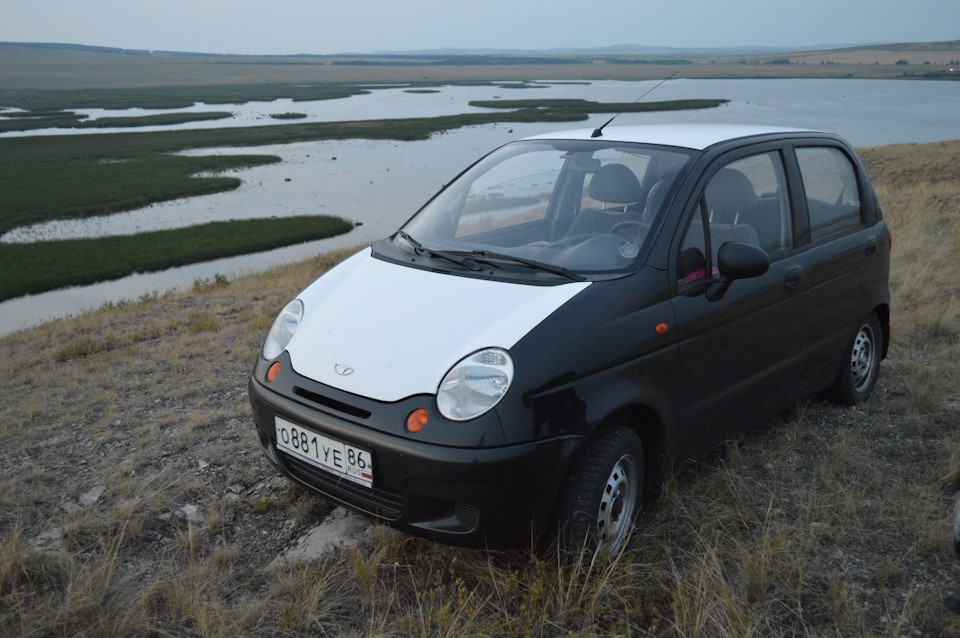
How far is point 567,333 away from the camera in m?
2.85

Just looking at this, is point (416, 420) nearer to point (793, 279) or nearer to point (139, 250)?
point (793, 279)

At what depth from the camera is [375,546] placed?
10.6 ft

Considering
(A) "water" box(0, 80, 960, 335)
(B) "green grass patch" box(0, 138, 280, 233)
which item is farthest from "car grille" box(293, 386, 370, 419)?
(B) "green grass patch" box(0, 138, 280, 233)

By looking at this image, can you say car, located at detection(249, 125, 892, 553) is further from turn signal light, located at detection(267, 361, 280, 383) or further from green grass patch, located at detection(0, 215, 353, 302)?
green grass patch, located at detection(0, 215, 353, 302)

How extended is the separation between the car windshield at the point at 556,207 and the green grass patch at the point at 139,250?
13.9 m

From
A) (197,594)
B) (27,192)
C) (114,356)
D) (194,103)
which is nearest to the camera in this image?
(197,594)

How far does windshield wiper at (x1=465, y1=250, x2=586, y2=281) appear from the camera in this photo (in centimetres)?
318

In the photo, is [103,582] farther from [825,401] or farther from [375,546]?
[825,401]

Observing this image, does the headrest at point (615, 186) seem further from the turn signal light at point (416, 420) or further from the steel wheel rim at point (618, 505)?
the turn signal light at point (416, 420)

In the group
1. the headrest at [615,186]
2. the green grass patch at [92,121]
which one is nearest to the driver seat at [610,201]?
the headrest at [615,186]

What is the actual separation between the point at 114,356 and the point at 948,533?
6.81m

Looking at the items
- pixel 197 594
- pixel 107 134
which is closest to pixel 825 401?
pixel 197 594

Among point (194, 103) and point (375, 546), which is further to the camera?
point (194, 103)

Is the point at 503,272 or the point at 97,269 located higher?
the point at 503,272
